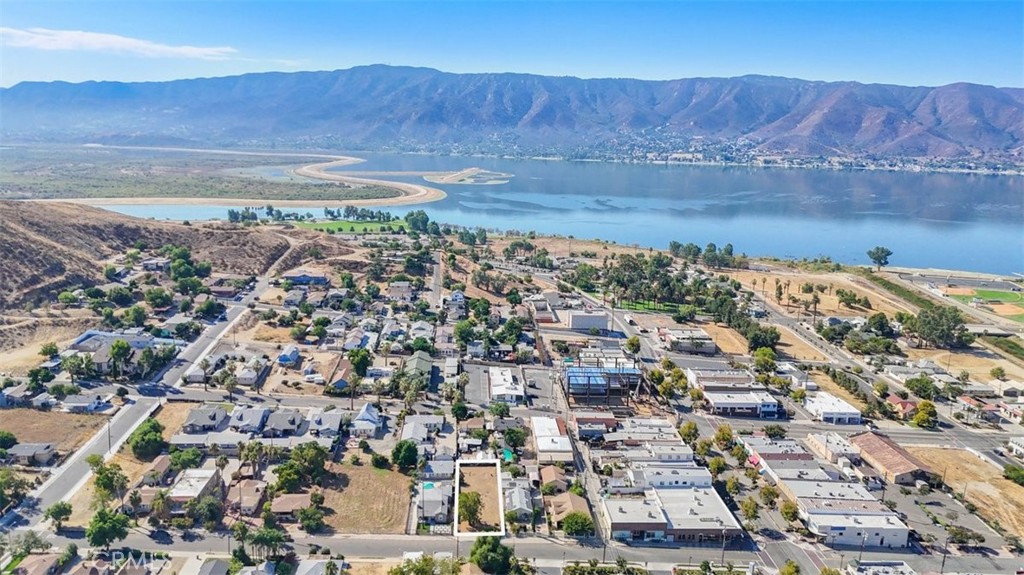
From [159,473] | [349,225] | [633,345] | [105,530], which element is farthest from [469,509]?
[349,225]

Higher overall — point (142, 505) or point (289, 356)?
point (289, 356)

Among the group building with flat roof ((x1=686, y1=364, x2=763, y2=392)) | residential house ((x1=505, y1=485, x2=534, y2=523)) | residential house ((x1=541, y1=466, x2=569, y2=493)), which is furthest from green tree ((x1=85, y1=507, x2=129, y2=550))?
building with flat roof ((x1=686, y1=364, x2=763, y2=392))

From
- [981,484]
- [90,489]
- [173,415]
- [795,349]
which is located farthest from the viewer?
[795,349]

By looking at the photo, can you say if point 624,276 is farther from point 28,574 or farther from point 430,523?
point 28,574

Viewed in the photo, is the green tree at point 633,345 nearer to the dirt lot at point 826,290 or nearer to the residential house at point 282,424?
the dirt lot at point 826,290

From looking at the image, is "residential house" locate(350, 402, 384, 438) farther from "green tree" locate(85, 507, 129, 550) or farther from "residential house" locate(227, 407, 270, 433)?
"green tree" locate(85, 507, 129, 550)

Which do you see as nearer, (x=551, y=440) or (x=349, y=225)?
(x=551, y=440)

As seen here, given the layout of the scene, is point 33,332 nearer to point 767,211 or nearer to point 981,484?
point 981,484
